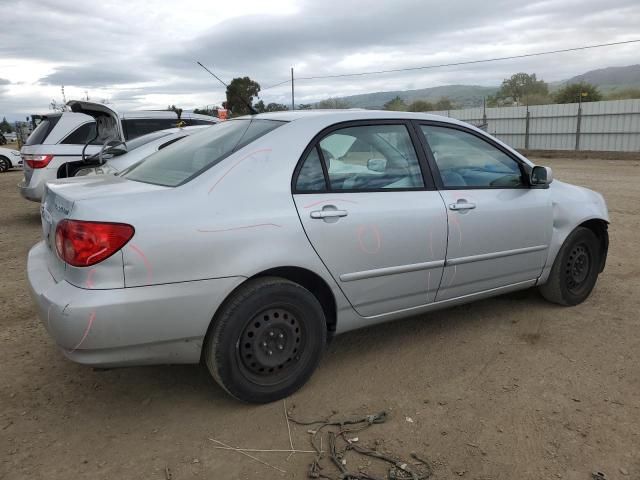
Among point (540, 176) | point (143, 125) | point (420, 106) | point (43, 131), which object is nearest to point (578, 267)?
point (540, 176)

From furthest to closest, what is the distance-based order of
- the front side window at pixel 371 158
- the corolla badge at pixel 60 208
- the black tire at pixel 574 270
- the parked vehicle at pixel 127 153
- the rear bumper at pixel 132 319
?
the parked vehicle at pixel 127 153 → the black tire at pixel 574 270 → the front side window at pixel 371 158 → the corolla badge at pixel 60 208 → the rear bumper at pixel 132 319

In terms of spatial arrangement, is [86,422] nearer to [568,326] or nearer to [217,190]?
[217,190]

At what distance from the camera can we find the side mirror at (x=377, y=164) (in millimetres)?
3424

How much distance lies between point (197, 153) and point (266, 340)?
4.05 feet

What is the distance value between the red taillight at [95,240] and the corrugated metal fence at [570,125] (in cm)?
2311

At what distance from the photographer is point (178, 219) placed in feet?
8.73

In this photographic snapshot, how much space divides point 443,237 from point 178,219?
1.72m

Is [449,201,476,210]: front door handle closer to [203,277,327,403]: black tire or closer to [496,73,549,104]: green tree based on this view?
[203,277,327,403]: black tire

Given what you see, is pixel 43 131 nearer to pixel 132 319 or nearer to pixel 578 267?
pixel 132 319

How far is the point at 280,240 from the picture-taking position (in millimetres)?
2900

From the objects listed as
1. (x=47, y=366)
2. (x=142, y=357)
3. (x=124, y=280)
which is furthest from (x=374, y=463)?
(x=47, y=366)

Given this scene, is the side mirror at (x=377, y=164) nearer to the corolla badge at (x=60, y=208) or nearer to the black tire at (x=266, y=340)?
the black tire at (x=266, y=340)

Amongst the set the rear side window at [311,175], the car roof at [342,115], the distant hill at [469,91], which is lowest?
the rear side window at [311,175]

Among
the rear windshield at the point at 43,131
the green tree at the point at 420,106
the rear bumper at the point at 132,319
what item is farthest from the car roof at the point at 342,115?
the green tree at the point at 420,106
